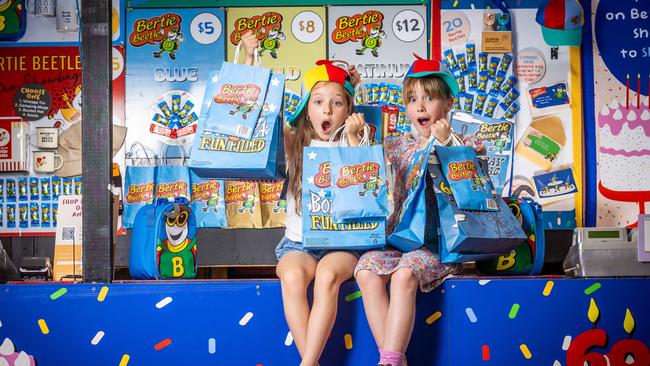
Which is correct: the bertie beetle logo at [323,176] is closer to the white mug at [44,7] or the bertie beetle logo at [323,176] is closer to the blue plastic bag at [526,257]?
the blue plastic bag at [526,257]

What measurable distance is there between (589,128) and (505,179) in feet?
2.36

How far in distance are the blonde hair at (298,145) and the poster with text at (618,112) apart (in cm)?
281

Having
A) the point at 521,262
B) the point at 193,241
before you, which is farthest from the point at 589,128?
the point at 193,241

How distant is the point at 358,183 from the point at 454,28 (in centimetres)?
283

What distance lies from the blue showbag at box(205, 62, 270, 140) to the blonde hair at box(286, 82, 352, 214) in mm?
360

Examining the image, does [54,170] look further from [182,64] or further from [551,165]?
[551,165]

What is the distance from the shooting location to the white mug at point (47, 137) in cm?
548

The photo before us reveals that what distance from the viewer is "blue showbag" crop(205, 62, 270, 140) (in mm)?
2834

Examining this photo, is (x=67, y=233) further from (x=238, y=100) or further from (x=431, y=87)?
(x=431, y=87)

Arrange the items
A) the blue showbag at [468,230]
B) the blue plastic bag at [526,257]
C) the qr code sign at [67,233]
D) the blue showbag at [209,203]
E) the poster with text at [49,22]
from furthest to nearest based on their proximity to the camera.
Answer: the poster with text at [49,22], the blue showbag at [209,203], the qr code sign at [67,233], the blue plastic bag at [526,257], the blue showbag at [468,230]

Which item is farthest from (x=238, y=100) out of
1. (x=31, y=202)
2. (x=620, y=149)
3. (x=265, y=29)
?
(x=620, y=149)

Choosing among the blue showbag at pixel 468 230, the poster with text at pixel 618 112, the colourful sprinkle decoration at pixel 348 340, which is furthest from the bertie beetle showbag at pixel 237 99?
the poster with text at pixel 618 112

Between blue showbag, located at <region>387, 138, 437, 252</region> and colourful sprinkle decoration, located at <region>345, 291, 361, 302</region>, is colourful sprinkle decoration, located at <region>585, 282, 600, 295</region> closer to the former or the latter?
blue showbag, located at <region>387, 138, 437, 252</region>

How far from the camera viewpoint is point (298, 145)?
325 centimetres
